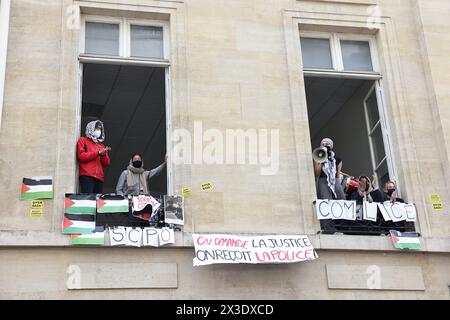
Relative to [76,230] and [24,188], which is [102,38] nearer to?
[24,188]

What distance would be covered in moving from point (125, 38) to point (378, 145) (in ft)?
15.4

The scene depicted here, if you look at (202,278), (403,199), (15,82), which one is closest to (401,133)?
(403,199)

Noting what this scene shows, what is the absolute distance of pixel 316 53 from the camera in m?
13.5

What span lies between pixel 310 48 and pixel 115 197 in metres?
4.42

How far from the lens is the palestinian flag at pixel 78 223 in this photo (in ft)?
35.6

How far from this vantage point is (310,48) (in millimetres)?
13531

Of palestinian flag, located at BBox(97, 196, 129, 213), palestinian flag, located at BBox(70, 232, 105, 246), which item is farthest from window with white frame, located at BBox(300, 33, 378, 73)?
palestinian flag, located at BBox(70, 232, 105, 246)

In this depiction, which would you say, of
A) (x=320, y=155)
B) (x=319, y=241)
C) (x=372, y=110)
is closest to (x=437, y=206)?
(x=320, y=155)

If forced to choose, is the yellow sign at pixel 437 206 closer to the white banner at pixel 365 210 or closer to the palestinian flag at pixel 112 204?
the white banner at pixel 365 210

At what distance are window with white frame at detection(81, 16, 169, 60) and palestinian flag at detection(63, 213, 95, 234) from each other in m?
2.92

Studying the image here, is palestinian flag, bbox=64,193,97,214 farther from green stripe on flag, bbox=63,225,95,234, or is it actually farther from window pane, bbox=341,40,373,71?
window pane, bbox=341,40,373,71

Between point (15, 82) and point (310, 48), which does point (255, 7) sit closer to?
point (310, 48)
